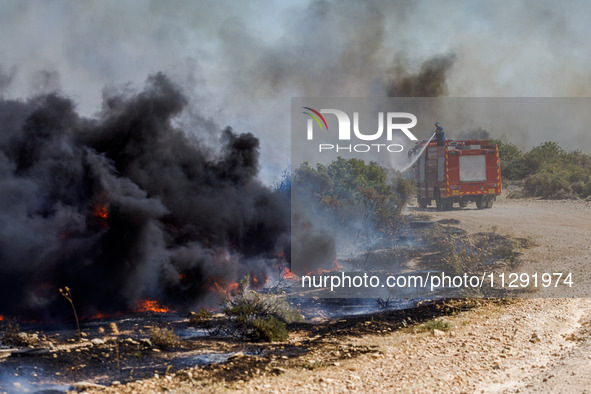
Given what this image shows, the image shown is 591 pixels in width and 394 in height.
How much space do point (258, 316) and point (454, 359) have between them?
4.81 metres

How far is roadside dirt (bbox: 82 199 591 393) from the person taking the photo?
24.3ft

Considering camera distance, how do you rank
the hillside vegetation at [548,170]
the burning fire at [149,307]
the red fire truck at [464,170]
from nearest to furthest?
the burning fire at [149,307] < the red fire truck at [464,170] < the hillside vegetation at [548,170]

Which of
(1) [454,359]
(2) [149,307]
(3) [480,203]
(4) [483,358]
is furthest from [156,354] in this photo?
(3) [480,203]

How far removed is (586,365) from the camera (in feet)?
26.2

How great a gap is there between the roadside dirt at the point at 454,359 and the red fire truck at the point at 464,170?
6142mm

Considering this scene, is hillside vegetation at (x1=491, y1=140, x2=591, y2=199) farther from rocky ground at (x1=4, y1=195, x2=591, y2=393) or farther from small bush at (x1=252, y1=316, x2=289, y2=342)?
small bush at (x1=252, y1=316, x2=289, y2=342)

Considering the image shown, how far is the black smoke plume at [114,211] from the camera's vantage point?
43.8ft

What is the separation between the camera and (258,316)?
38.5 ft

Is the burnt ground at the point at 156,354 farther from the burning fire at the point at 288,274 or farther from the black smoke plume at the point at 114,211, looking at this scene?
the burning fire at the point at 288,274

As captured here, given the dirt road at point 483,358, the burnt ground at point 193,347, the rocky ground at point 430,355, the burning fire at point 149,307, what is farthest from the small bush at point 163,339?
the burning fire at point 149,307

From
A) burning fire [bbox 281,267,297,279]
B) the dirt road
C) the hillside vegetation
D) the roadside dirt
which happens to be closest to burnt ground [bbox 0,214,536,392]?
the roadside dirt

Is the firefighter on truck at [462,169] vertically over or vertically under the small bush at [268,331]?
over

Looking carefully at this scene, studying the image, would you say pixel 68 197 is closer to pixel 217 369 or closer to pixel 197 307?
pixel 197 307

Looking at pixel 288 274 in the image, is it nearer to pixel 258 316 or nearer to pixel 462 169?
pixel 258 316
